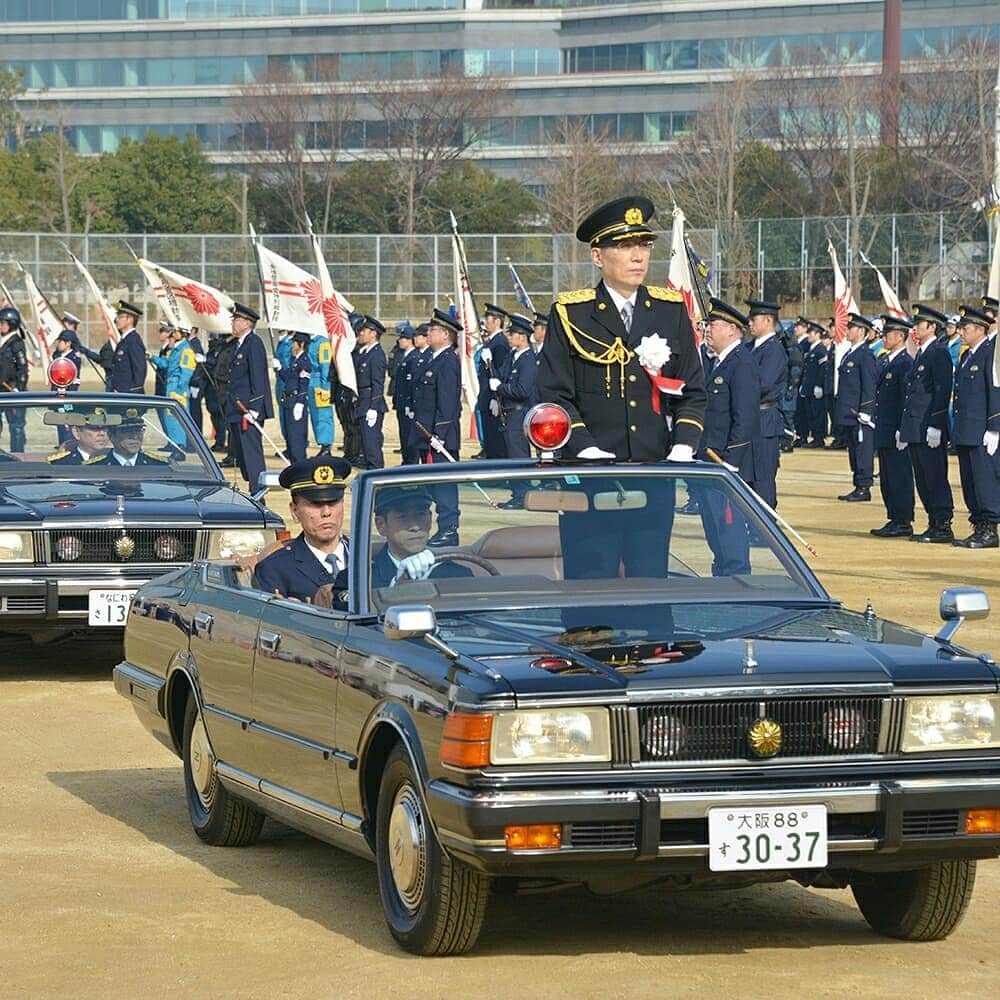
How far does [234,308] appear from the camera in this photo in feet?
89.9

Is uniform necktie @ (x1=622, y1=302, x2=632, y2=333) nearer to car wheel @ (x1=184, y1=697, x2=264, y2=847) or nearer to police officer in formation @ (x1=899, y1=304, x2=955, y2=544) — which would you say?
car wheel @ (x1=184, y1=697, x2=264, y2=847)

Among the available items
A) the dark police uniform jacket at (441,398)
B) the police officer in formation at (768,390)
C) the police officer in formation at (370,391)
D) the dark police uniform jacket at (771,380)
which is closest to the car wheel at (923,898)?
the police officer in formation at (768,390)

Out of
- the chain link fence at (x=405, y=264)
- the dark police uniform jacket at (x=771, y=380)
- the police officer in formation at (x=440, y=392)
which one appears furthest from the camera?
the chain link fence at (x=405, y=264)

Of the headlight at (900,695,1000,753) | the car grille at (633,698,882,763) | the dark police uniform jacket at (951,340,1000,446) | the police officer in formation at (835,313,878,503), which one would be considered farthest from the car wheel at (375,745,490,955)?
the police officer in formation at (835,313,878,503)

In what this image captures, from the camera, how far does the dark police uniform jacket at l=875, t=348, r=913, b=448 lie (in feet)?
72.3

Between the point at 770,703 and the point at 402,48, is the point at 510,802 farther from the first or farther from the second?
the point at 402,48

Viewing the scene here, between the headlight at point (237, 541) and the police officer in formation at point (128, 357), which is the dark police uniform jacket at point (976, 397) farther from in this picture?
→ the police officer in formation at point (128, 357)

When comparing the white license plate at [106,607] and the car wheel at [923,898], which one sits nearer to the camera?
the car wheel at [923,898]

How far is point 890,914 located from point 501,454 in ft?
72.9

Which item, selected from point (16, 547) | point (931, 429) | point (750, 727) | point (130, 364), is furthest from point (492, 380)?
point (750, 727)

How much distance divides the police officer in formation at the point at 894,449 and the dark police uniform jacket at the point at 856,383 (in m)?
3.50

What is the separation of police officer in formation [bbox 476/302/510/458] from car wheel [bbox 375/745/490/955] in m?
20.7

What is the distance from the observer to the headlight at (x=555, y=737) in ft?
18.9

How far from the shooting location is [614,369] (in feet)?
30.3
